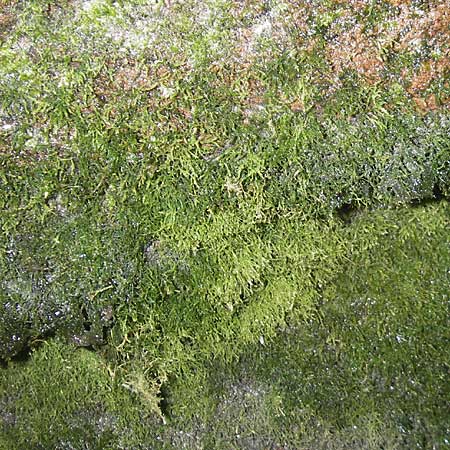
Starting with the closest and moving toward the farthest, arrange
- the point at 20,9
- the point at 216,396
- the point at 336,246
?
the point at 20,9 < the point at 336,246 < the point at 216,396

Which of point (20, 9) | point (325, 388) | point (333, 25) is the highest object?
point (20, 9)

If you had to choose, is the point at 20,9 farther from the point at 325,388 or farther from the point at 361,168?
the point at 325,388

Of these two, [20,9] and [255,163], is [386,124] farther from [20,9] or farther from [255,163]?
[20,9]

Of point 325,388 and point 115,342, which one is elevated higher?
point 115,342

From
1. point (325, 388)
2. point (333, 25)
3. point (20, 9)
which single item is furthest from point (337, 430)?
point (20, 9)

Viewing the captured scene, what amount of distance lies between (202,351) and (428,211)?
733 mm

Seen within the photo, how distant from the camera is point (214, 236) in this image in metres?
1.27

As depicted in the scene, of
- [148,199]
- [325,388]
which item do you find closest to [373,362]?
Answer: [325,388]

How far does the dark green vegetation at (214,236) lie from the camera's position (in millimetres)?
1182

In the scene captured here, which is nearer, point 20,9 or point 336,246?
point 20,9

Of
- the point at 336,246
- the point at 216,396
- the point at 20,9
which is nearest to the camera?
the point at 20,9

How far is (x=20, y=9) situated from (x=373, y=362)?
4.20 feet

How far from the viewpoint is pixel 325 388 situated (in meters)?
1.41

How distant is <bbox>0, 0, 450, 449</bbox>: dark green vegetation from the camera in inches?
46.5
